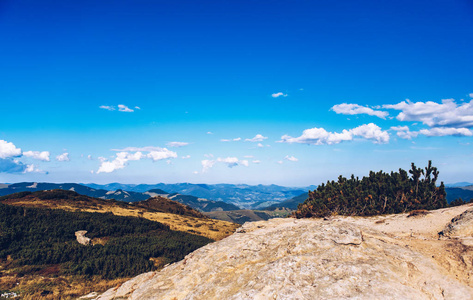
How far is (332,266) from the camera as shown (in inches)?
356

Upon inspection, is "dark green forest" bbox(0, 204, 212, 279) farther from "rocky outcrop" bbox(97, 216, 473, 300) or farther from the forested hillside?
"rocky outcrop" bbox(97, 216, 473, 300)

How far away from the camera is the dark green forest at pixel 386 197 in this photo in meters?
41.0

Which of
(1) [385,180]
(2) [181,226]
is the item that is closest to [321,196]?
(1) [385,180]

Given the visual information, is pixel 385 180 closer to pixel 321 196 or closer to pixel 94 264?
pixel 321 196

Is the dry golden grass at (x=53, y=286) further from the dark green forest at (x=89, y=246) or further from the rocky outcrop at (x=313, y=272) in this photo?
the rocky outcrop at (x=313, y=272)

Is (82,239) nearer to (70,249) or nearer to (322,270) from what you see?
(70,249)

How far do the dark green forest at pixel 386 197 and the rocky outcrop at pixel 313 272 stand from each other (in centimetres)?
3311

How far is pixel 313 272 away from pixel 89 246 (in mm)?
42968

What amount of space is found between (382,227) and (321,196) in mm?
24702

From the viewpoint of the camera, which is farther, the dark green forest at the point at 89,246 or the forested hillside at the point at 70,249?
the dark green forest at the point at 89,246

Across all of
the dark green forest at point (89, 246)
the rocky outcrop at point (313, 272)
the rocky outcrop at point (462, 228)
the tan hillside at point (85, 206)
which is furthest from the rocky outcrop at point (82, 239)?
the rocky outcrop at point (462, 228)

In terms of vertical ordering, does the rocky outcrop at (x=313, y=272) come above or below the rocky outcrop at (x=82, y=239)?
above

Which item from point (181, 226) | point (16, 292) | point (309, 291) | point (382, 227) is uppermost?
point (309, 291)

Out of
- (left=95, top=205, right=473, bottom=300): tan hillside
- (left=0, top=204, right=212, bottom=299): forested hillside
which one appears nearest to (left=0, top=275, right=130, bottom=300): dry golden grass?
(left=0, top=204, right=212, bottom=299): forested hillside
